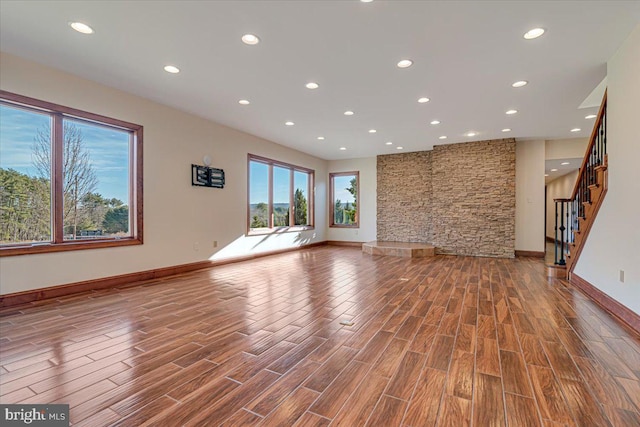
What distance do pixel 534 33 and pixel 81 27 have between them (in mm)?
4351

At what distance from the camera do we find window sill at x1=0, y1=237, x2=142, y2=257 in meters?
3.31

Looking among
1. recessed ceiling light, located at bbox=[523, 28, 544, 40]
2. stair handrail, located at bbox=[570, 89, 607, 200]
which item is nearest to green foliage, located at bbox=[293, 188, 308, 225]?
stair handrail, located at bbox=[570, 89, 607, 200]

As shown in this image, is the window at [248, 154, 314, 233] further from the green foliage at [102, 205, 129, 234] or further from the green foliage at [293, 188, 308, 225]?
the green foliage at [102, 205, 129, 234]

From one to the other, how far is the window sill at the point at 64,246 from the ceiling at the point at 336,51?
218 centimetres

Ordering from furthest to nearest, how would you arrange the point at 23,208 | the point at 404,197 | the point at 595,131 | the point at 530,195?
Result: 1. the point at 404,197
2. the point at 530,195
3. the point at 595,131
4. the point at 23,208

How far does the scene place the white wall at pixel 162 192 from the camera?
346cm

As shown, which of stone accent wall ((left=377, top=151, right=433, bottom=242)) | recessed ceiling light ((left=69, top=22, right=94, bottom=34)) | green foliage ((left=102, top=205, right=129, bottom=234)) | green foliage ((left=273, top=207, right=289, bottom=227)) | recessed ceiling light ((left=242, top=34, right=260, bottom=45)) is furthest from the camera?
stone accent wall ((left=377, top=151, right=433, bottom=242))

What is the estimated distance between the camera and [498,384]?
5.79ft

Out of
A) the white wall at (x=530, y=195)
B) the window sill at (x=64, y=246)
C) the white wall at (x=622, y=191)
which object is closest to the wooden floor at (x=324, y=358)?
the white wall at (x=622, y=191)

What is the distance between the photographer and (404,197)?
8594 mm

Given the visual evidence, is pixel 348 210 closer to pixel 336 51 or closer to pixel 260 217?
pixel 260 217

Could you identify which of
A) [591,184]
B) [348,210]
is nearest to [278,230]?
[348,210]

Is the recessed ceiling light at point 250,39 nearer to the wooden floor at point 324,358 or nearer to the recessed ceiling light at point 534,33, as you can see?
the recessed ceiling light at point 534,33

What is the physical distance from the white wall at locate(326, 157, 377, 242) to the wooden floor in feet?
17.6
